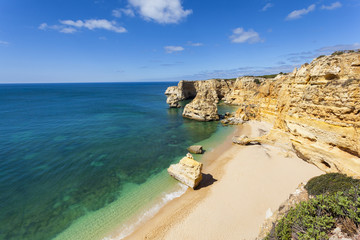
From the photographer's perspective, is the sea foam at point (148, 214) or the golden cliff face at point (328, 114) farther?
the golden cliff face at point (328, 114)

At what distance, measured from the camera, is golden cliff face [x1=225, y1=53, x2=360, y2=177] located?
406 inches

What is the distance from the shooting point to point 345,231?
4.59 metres

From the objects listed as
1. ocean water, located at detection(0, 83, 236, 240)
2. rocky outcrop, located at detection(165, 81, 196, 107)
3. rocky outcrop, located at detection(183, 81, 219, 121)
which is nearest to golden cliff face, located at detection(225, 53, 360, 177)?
ocean water, located at detection(0, 83, 236, 240)

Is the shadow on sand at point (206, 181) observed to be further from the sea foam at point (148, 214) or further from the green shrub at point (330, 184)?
the green shrub at point (330, 184)

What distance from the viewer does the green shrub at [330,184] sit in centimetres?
764

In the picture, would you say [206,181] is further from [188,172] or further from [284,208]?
[284,208]

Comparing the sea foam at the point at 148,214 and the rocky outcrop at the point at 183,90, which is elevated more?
the rocky outcrop at the point at 183,90

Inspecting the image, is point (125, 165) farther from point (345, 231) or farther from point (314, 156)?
point (314, 156)

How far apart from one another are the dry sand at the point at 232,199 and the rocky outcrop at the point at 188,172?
0.85m

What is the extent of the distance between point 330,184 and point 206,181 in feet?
29.2

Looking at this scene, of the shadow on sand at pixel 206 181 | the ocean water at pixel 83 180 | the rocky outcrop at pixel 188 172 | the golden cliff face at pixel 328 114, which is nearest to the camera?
the golden cliff face at pixel 328 114

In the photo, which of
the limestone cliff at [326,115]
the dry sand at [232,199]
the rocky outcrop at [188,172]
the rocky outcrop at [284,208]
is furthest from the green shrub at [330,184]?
the rocky outcrop at [188,172]

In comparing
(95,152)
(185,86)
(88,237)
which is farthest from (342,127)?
(185,86)

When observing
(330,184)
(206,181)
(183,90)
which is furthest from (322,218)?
(183,90)
